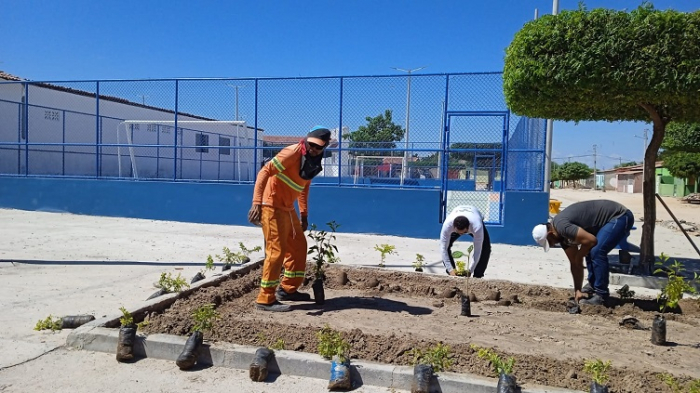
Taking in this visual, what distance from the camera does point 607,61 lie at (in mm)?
7418

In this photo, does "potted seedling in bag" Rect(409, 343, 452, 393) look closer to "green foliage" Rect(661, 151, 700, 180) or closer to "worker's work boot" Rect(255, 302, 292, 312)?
"worker's work boot" Rect(255, 302, 292, 312)

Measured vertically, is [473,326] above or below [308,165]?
below

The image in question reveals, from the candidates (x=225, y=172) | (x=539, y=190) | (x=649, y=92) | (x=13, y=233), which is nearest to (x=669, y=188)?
(x=225, y=172)

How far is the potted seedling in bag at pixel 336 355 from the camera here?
373cm

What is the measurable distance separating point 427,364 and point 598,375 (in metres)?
1.10

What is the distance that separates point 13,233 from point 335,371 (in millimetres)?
10191

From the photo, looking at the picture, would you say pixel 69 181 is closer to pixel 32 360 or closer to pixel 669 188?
pixel 32 360

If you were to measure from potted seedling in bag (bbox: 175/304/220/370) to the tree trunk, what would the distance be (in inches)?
273

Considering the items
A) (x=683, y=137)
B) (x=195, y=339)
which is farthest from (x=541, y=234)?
(x=683, y=137)

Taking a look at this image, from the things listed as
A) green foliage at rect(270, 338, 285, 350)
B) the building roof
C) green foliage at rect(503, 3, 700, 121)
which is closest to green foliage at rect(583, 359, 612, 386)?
green foliage at rect(270, 338, 285, 350)

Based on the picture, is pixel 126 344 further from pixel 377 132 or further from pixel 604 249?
pixel 377 132

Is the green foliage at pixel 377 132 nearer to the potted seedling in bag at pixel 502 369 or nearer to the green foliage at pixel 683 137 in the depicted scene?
the potted seedling in bag at pixel 502 369

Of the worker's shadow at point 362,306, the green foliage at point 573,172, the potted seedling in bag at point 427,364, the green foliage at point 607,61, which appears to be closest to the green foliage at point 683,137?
the green foliage at point 607,61

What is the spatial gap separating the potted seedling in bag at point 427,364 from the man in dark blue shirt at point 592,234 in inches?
96.1
